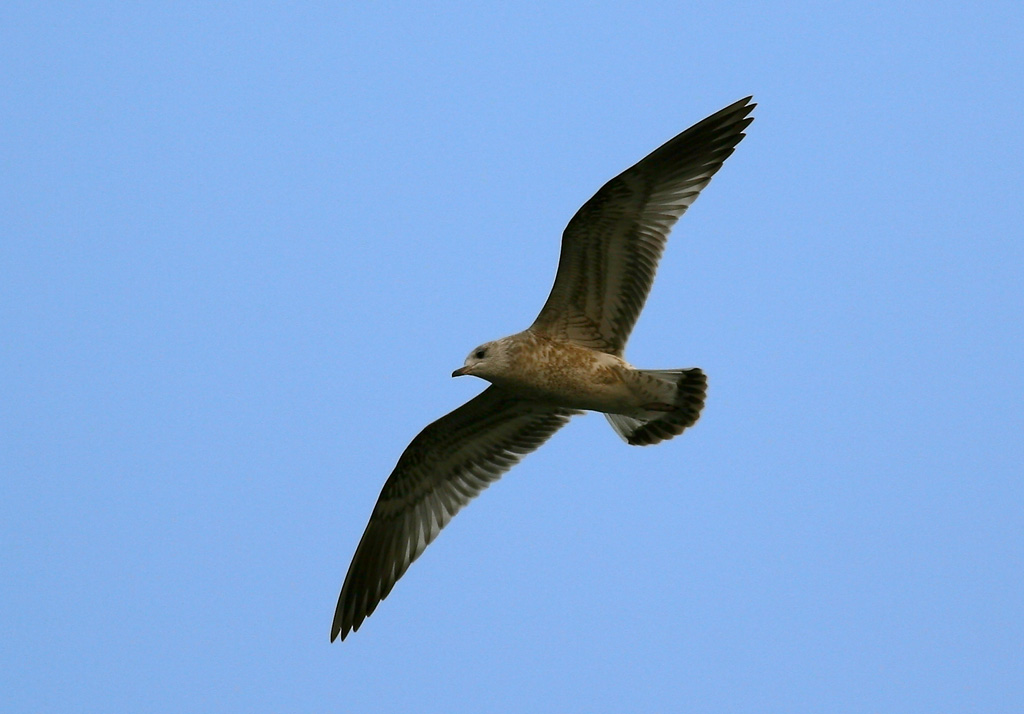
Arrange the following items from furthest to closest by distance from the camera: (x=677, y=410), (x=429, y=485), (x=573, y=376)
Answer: (x=429, y=485) < (x=677, y=410) < (x=573, y=376)

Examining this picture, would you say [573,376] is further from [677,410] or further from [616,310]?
[677,410]

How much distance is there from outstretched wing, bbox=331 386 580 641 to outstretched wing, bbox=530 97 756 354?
1.08m

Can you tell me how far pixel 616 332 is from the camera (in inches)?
355

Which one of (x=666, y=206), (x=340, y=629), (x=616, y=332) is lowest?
(x=340, y=629)

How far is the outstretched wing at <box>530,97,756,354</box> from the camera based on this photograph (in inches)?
345

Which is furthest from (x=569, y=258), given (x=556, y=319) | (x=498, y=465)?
(x=498, y=465)

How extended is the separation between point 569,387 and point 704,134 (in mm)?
1963

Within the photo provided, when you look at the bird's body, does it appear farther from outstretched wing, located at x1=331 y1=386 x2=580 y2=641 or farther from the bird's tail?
outstretched wing, located at x1=331 y1=386 x2=580 y2=641

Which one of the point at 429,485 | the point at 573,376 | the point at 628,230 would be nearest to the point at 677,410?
the point at 573,376

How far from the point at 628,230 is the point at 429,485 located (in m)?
2.67

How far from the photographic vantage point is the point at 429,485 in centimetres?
1010

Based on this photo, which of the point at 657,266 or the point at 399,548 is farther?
the point at 399,548

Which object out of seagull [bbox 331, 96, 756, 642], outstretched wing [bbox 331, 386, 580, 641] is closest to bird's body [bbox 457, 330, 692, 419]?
seagull [bbox 331, 96, 756, 642]

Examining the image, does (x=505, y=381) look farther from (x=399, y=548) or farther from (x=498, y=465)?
(x=399, y=548)
